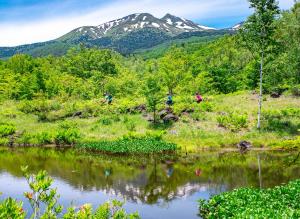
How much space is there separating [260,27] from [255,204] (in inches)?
1042

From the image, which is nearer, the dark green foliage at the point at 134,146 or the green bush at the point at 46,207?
the green bush at the point at 46,207

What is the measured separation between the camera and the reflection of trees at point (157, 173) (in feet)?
93.9

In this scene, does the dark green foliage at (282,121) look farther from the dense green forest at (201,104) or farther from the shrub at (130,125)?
the shrub at (130,125)

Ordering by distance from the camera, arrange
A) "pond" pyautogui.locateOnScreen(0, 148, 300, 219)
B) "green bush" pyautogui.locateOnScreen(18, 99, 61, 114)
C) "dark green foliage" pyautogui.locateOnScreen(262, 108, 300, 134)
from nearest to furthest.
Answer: "pond" pyautogui.locateOnScreen(0, 148, 300, 219) < "dark green foliage" pyautogui.locateOnScreen(262, 108, 300, 134) < "green bush" pyautogui.locateOnScreen(18, 99, 61, 114)

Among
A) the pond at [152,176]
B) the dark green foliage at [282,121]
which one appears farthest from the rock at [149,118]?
the dark green foliage at [282,121]

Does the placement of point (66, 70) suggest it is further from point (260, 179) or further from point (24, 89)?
point (260, 179)

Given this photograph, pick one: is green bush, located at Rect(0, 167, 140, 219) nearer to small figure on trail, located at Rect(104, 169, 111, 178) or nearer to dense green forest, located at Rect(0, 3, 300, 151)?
small figure on trail, located at Rect(104, 169, 111, 178)

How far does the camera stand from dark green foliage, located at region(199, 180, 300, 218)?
61.6 ft

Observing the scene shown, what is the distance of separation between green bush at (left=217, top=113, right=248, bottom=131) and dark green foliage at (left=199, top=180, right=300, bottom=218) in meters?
20.6

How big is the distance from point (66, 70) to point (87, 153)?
245ft

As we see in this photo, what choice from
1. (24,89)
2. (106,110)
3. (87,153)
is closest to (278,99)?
(106,110)

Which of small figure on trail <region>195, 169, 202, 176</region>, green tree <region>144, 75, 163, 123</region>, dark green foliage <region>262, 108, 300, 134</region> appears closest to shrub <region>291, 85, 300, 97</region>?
dark green foliage <region>262, 108, 300, 134</region>

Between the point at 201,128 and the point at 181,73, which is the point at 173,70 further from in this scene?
the point at 201,128

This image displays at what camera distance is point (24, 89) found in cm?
8331
